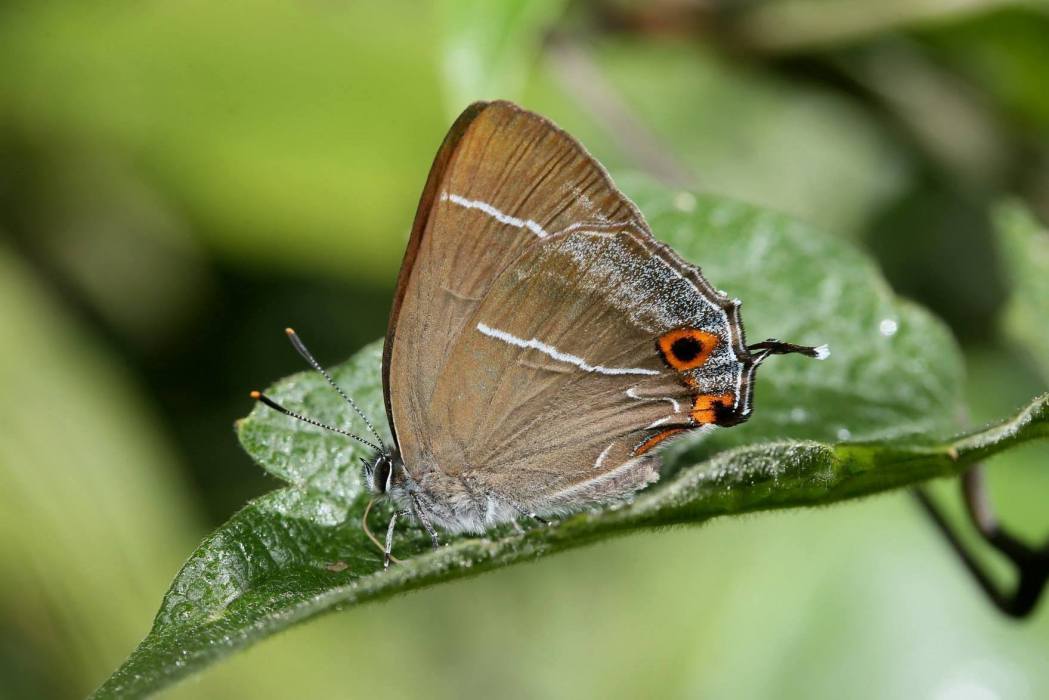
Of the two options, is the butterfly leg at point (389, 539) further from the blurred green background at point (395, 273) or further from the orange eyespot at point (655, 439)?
the blurred green background at point (395, 273)

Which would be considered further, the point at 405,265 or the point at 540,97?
the point at 540,97

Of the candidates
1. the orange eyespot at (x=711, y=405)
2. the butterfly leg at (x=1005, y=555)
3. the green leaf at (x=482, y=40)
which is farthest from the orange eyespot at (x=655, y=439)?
the green leaf at (x=482, y=40)

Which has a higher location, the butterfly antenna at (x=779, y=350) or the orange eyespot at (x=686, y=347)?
the orange eyespot at (x=686, y=347)

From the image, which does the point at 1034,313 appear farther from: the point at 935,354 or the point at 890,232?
the point at 890,232

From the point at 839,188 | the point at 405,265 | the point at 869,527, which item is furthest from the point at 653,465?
the point at 839,188

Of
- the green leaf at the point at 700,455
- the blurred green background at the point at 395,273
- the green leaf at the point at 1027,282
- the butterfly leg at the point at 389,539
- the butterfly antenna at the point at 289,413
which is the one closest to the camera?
the green leaf at the point at 700,455

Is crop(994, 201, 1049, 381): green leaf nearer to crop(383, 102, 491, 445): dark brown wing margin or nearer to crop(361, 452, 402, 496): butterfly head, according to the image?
crop(383, 102, 491, 445): dark brown wing margin
